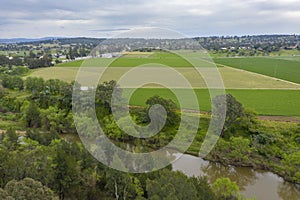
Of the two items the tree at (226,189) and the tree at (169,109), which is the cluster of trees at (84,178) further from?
the tree at (169,109)

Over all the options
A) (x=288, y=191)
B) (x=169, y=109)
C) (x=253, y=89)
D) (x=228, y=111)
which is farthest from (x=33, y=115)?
(x=253, y=89)

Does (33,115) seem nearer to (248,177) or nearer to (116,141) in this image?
(116,141)

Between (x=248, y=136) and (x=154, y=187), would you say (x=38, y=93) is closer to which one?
(x=248, y=136)

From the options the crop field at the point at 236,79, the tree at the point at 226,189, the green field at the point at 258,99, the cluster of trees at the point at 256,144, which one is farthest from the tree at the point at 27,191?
the crop field at the point at 236,79

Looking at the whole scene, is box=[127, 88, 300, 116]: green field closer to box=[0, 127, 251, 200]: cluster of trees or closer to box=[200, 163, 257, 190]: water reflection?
box=[200, 163, 257, 190]: water reflection

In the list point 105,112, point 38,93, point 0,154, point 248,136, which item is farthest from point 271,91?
point 0,154

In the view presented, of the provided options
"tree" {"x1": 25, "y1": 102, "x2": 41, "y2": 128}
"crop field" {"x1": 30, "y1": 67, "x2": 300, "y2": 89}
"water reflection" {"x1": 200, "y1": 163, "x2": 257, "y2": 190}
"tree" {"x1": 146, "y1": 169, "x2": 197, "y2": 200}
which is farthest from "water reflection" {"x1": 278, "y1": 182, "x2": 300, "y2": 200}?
"crop field" {"x1": 30, "y1": 67, "x2": 300, "y2": 89}
